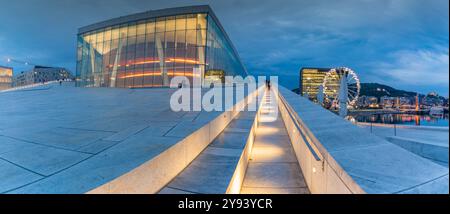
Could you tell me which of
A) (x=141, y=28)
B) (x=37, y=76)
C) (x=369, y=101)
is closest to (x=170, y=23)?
(x=141, y=28)

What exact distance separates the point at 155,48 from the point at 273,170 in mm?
29851

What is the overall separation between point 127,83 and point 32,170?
32496 mm

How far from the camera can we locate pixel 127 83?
3328cm

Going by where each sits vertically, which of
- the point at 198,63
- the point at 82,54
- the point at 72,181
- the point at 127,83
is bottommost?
the point at 72,181

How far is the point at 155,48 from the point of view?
31.7 metres

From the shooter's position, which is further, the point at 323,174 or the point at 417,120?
the point at 417,120

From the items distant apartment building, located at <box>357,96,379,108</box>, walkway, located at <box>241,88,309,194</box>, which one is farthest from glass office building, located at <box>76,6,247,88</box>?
distant apartment building, located at <box>357,96,379,108</box>

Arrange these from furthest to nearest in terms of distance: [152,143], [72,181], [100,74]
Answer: [100,74] < [152,143] < [72,181]

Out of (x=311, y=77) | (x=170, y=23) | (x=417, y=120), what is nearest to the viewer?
(x=417, y=120)

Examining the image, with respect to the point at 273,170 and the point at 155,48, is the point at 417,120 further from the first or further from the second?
the point at 155,48

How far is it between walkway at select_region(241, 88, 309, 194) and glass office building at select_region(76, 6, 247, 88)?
22539 millimetres

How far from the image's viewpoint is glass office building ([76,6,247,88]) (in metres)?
30.1
